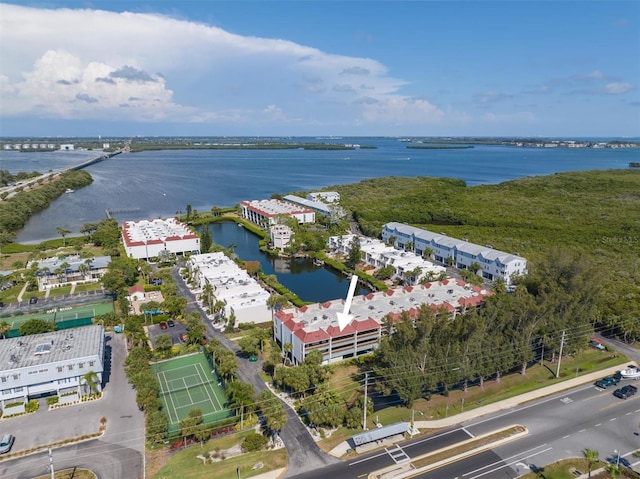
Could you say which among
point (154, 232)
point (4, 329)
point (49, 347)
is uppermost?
point (154, 232)

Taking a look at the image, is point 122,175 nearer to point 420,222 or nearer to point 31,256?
point 31,256

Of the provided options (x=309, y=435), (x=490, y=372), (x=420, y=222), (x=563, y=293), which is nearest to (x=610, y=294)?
(x=563, y=293)

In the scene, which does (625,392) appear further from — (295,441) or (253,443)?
(253,443)

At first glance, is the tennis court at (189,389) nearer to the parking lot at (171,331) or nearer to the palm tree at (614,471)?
the parking lot at (171,331)

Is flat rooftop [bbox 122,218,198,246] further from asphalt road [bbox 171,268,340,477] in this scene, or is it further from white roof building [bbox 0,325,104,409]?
asphalt road [bbox 171,268,340,477]

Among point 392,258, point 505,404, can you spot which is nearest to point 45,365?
point 505,404

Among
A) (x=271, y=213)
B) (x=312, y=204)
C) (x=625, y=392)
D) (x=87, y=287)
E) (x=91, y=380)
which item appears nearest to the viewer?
(x=91, y=380)

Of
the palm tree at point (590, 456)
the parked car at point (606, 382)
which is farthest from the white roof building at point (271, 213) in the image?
the palm tree at point (590, 456)
